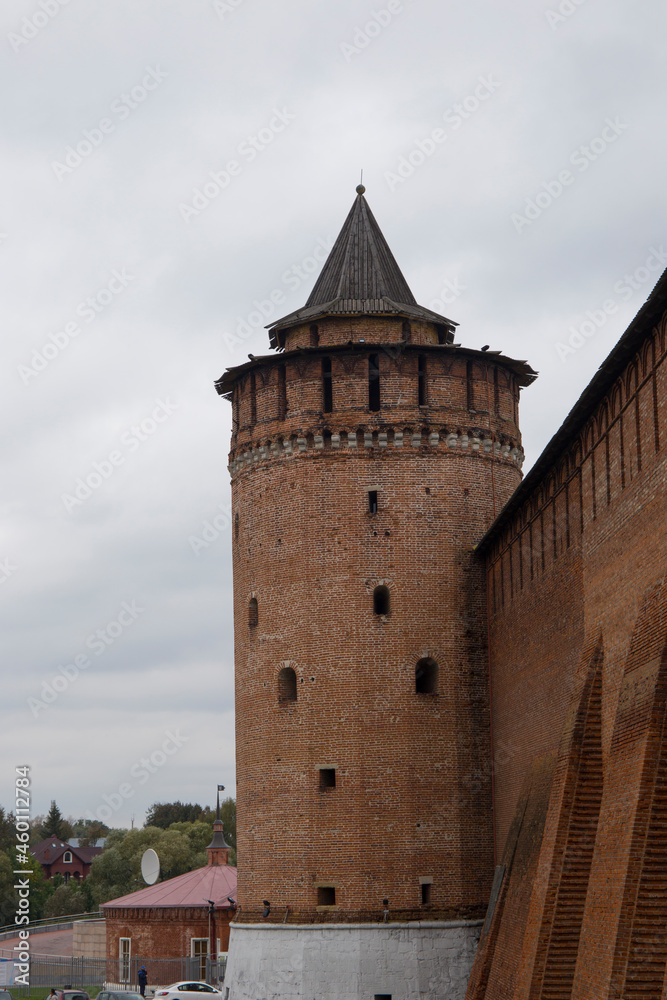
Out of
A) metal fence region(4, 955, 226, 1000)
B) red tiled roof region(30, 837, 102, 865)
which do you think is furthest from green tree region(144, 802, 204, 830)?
metal fence region(4, 955, 226, 1000)

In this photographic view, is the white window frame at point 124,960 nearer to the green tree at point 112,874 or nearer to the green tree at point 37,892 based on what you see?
the green tree at point 37,892

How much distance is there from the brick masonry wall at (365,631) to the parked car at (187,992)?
25.3ft

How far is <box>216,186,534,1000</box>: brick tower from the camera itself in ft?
78.9

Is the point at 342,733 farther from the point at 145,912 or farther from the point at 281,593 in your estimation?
the point at 145,912

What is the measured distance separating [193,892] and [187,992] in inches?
282

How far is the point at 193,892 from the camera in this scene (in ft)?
131

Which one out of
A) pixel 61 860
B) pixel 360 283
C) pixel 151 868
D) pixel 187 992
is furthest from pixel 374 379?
pixel 61 860

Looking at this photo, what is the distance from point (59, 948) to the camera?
58.3 meters

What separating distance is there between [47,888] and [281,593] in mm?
55120

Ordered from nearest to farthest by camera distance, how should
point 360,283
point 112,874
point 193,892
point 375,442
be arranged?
point 375,442 < point 360,283 < point 193,892 < point 112,874

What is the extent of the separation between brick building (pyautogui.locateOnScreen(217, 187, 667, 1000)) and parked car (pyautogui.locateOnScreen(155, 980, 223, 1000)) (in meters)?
7.39

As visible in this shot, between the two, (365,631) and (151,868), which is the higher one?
(365,631)

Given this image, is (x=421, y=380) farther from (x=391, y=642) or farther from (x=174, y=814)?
(x=174, y=814)

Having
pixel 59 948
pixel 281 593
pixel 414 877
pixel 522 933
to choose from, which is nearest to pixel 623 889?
pixel 522 933
